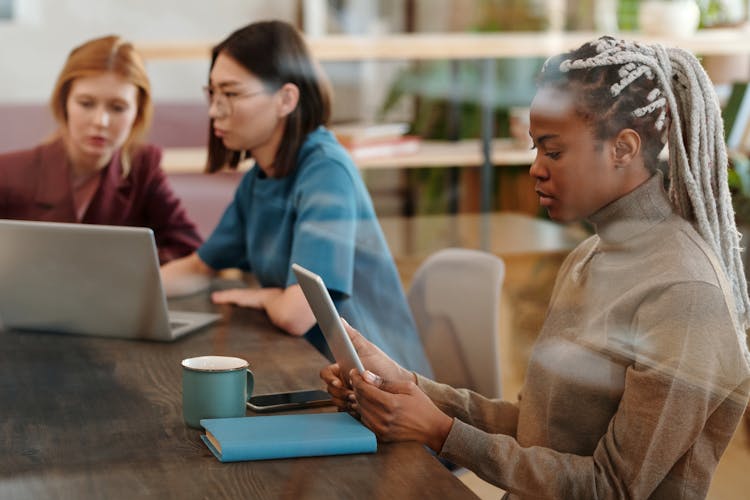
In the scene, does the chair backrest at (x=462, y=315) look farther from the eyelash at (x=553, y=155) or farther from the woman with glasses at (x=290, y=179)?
the eyelash at (x=553, y=155)

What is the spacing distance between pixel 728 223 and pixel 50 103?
4.70 ft

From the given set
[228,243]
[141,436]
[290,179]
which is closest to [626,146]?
[141,436]

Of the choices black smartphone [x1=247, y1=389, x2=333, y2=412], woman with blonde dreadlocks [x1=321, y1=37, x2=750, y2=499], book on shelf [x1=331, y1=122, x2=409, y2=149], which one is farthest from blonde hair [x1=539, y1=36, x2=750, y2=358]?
book on shelf [x1=331, y1=122, x2=409, y2=149]

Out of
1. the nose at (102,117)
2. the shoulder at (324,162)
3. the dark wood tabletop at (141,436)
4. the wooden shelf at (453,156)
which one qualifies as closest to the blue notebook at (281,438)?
the dark wood tabletop at (141,436)

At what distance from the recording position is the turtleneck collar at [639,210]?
105cm

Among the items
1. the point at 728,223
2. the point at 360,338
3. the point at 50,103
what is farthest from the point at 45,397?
the point at 50,103

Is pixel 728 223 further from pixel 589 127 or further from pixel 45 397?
pixel 45 397

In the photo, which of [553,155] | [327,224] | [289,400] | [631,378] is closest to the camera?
[631,378]

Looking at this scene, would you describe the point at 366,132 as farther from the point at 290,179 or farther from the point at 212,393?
the point at 212,393

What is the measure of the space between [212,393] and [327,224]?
0.63 metres

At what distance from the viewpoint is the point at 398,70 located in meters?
2.88

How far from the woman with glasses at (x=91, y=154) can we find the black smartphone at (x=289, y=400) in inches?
30.8

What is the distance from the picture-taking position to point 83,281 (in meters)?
1.50

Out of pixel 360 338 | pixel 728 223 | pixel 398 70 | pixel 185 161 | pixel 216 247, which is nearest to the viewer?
pixel 728 223
